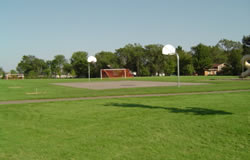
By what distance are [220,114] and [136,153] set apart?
5.05 meters

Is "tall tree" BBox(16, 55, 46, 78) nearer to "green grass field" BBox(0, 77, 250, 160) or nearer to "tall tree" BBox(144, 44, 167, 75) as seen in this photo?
"tall tree" BBox(144, 44, 167, 75)

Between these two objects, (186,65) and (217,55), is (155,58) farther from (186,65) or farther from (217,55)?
(217,55)

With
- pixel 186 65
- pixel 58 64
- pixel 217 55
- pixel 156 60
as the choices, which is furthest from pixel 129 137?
pixel 58 64

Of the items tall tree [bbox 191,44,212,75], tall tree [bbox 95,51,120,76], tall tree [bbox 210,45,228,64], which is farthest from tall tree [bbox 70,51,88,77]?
tall tree [bbox 210,45,228,64]

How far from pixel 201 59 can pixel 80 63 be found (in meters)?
59.0

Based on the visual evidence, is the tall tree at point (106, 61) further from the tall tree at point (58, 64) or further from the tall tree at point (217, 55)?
the tall tree at point (217, 55)

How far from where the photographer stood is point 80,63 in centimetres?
12562

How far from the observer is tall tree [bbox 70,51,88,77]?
408 feet

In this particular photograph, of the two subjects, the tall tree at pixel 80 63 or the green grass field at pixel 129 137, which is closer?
the green grass field at pixel 129 137

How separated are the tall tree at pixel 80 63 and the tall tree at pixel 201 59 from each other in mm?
52754

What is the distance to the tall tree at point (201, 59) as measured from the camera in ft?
Result: 344

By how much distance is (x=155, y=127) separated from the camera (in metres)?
7.50

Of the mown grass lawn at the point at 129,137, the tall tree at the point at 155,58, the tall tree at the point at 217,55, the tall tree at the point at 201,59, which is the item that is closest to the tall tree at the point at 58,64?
the tall tree at the point at 155,58

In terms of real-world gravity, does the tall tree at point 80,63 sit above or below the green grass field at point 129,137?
above
